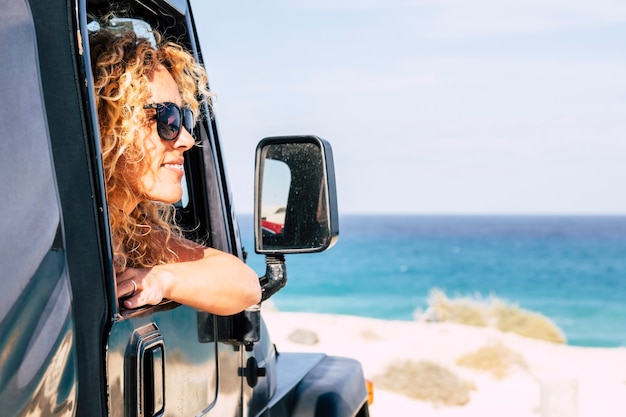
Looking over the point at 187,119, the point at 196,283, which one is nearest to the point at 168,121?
the point at 187,119

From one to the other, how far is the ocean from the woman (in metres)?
32.4

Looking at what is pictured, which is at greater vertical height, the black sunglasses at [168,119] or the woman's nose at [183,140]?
the black sunglasses at [168,119]

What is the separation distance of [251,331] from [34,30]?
4.22 ft

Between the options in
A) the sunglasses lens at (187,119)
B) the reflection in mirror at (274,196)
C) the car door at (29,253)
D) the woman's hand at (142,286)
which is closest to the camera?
the car door at (29,253)

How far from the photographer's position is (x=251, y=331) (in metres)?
2.71

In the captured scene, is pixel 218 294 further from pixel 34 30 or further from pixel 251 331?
pixel 34 30

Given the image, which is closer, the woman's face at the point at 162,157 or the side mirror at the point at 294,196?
the woman's face at the point at 162,157

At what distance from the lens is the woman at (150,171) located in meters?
2.06

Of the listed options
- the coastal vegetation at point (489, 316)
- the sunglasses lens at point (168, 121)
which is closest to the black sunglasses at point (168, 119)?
the sunglasses lens at point (168, 121)

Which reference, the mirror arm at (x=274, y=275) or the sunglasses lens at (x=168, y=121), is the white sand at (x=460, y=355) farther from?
the sunglasses lens at (x=168, y=121)

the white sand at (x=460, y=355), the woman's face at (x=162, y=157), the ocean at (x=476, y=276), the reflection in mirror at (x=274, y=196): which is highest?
the woman's face at (x=162, y=157)

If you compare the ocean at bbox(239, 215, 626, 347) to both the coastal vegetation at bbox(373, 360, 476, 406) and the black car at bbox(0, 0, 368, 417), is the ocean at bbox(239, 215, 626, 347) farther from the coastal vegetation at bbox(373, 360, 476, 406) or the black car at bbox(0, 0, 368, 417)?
the black car at bbox(0, 0, 368, 417)

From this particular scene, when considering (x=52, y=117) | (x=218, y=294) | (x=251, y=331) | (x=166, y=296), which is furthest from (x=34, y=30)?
(x=251, y=331)

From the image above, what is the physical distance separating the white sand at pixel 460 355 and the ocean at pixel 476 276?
1638cm
